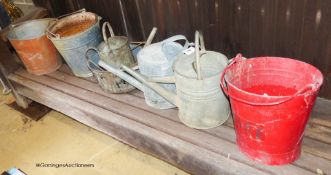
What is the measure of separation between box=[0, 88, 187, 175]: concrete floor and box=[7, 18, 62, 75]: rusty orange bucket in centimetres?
57

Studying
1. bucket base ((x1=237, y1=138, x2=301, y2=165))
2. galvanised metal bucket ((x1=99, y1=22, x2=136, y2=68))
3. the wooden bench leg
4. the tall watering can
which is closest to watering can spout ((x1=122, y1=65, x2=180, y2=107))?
the tall watering can

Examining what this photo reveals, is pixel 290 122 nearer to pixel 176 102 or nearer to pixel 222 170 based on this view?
pixel 222 170

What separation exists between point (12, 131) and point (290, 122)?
2912mm

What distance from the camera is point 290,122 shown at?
1.58 m

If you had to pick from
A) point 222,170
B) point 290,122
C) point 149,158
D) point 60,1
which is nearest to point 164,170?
point 149,158

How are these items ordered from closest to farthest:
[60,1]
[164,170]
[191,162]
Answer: [191,162]
[164,170]
[60,1]

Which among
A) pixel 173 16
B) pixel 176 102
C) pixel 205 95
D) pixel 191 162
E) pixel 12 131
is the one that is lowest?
pixel 12 131

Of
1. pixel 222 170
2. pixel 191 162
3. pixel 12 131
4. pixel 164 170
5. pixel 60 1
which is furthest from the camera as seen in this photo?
pixel 60 1

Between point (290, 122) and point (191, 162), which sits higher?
point (290, 122)

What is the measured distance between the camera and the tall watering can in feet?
6.23

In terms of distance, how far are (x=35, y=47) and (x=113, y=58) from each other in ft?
3.33

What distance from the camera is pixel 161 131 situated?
2213 mm

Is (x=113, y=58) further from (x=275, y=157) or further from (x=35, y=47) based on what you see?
(x=275, y=157)

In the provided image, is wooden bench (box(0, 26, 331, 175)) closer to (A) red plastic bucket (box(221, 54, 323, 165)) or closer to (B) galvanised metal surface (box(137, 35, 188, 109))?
(A) red plastic bucket (box(221, 54, 323, 165))
